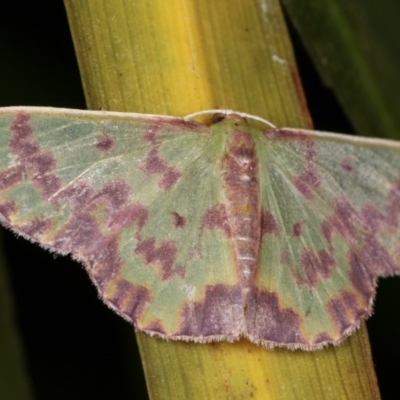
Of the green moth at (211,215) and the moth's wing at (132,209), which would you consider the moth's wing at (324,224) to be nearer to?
the green moth at (211,215)

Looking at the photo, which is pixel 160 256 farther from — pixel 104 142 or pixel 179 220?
pixel 104 142

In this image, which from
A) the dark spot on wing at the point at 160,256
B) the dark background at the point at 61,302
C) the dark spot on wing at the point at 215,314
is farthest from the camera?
the dark background at the point at 61,302

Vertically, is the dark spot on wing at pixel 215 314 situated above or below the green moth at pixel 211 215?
below

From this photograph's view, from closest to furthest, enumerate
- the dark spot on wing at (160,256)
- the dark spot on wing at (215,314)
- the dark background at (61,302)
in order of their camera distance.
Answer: the dark spot on wing at (215,314), the dark spot on wing at (160,256), the dark background at (61,302)

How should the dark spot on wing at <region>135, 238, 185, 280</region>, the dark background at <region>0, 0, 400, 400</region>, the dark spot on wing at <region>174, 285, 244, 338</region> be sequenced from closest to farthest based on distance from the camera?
the dark spot on wing at <region>174, 285, 244, 338</region>
the dark spot on wing at <region>135, 238, 185, 280</region>
the dark background at <region>0, 0, 400, 400</region>

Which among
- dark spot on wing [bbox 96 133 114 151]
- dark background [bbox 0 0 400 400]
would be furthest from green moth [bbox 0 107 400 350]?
dark background [bbox 0 0 400 400]

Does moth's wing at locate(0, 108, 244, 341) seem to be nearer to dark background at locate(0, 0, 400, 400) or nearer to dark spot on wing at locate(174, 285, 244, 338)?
dark spot on wing at locate(174, 285, 244, 338)

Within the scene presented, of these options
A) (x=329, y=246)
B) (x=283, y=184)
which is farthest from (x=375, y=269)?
(x=283, y=184)

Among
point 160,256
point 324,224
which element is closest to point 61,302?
point 160,256

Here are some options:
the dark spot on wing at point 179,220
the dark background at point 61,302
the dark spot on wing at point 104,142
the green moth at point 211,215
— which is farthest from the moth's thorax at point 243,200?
the dark background at point 61,302
